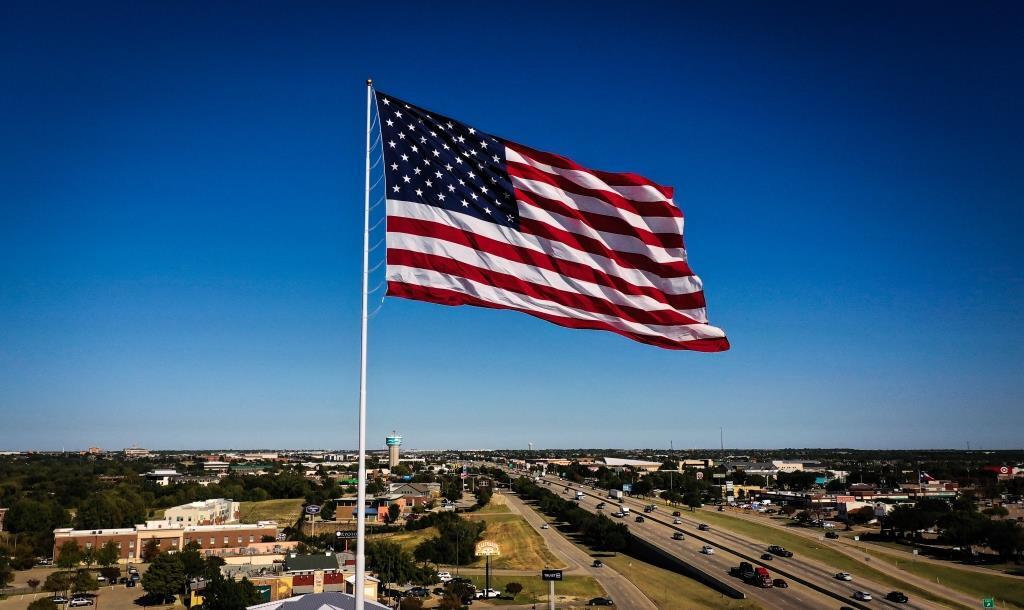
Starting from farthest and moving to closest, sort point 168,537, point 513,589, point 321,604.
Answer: point 168,537 → point 513,589 → point 321,604

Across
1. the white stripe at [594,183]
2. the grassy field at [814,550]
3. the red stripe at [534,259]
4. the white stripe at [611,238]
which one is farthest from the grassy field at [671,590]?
the white stripe at [594,183]

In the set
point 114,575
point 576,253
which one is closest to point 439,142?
A: point 576,253

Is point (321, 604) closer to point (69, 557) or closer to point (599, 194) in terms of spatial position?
point (599, 194)

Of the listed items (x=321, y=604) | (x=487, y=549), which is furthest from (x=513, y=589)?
(x=321, y=604)

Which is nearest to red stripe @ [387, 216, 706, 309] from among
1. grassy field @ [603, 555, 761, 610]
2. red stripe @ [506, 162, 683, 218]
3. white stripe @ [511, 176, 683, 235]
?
white stripe @ [511, 176, 683, 235]

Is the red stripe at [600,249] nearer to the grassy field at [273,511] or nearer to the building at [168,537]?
the building at [168,537]

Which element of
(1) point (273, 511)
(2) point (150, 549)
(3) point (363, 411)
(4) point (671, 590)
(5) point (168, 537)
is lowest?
(1) point (273, 511)
